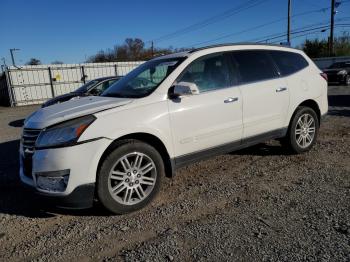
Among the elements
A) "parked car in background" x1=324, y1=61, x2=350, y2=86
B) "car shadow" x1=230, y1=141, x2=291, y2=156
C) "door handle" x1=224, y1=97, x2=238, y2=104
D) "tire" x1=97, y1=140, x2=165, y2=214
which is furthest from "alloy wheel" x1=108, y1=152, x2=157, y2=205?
"parked car in background" x1=324, y1=61, x2=350, y2=86

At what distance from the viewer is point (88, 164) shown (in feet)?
11.2

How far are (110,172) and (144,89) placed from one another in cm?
123

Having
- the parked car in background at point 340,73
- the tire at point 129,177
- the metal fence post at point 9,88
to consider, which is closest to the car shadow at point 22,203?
the tire at point 129,177

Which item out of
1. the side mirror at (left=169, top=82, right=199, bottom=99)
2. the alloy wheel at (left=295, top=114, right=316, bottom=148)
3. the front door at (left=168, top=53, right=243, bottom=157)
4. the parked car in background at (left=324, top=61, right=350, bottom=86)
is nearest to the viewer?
the side mirror at (left=169, top=82, right=199, bottom=99)

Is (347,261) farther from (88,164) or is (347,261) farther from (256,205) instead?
(88,164)

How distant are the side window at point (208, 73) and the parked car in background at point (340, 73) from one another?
18750mm

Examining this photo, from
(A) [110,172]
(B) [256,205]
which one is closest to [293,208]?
(B) [256,205]

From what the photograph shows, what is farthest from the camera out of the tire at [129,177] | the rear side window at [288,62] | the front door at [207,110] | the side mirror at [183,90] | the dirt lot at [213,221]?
the rear side window at [288,62]

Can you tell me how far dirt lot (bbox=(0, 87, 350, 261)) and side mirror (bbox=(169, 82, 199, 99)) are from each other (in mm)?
1266

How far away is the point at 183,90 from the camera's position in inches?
153

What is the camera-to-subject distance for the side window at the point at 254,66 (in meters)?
4.70

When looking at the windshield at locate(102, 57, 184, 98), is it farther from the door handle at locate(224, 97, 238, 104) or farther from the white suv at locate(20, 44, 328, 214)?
the door handle at locate(224, 97, 238, 104)

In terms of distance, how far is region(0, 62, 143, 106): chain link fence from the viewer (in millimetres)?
22906

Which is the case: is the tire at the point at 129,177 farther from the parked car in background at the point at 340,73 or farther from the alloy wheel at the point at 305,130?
the parked car in background at the point at 340,73
